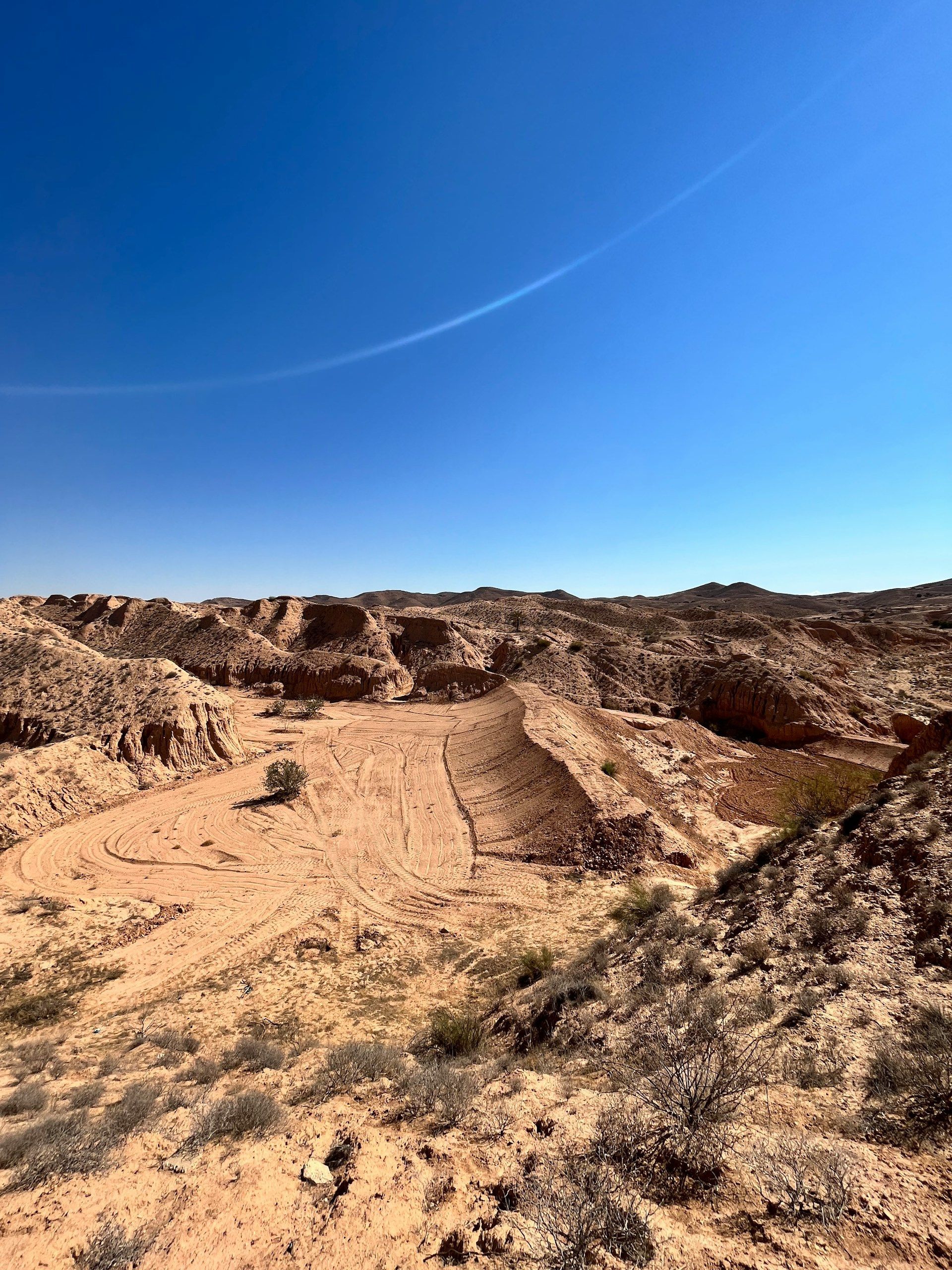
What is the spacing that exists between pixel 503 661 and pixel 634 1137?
1587 inches

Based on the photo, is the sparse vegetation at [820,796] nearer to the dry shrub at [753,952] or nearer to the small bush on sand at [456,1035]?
the dry shrub at [753,952]

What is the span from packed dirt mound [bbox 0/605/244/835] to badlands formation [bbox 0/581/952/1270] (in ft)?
0.42

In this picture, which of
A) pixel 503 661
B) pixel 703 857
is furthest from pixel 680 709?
pixel 703 857

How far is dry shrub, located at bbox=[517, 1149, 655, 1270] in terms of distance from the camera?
137 inches

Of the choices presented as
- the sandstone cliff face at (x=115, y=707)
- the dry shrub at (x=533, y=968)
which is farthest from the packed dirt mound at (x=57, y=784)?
the dry shrub at (x=533, y=968)

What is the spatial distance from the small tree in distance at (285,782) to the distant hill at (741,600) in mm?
42297

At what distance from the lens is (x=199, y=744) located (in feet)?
79.6

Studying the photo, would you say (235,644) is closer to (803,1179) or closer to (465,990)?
(465,990)

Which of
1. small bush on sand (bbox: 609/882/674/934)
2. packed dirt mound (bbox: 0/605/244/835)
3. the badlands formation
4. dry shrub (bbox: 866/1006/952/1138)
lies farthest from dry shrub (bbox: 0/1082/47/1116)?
packed dirt mound (bbox: 0/605/244/835)

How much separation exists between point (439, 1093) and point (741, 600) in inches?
4801

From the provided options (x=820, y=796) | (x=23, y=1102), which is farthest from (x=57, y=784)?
(x=820, y=796)

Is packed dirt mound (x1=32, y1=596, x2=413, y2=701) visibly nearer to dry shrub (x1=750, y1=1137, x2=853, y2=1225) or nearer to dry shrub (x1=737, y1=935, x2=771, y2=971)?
dry shrub (x1=737, y1=935, x2=771, y2=971)

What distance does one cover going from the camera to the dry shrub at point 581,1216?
3.47m

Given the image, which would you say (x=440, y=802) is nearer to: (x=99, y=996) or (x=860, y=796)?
(x=99, y=996)
